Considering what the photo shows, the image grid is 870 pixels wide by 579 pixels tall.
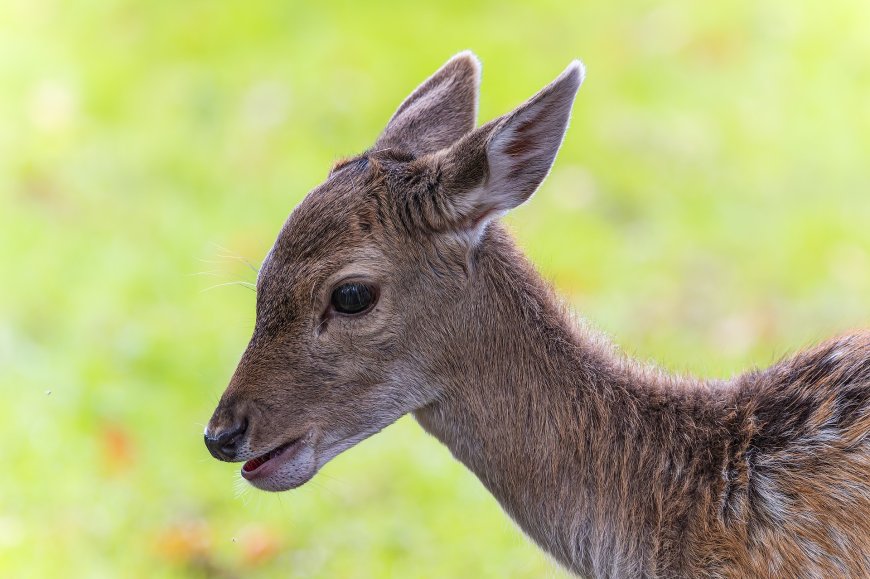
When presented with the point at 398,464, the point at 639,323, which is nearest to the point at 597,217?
the point at 639,323

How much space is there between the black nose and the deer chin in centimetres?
10

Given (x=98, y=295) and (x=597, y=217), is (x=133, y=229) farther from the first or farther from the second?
(x=597, y=217)

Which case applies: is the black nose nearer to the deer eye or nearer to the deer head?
the deer head

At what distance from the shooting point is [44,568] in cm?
500

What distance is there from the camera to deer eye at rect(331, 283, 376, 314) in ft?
12.6

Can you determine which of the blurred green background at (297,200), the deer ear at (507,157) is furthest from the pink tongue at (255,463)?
the blurred green background at (297,200)

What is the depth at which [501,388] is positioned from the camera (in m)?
3.95

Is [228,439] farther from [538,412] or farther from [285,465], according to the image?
[538,412]

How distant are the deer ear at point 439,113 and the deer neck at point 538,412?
475mm

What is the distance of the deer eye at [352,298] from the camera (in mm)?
3844

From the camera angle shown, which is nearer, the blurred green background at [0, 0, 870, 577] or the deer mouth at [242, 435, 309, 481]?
the deer mouth at [242, 435, 309, 481]

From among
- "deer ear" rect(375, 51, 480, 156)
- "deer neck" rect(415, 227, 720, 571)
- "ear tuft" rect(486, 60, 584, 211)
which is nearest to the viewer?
"ear tuft" rect(486, 60, 584, 211)

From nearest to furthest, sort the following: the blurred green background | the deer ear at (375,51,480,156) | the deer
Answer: the deer < the deer ear at (375,51,480,156) < the blurred green background

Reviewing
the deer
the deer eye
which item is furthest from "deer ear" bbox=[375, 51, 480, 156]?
the deer eye
